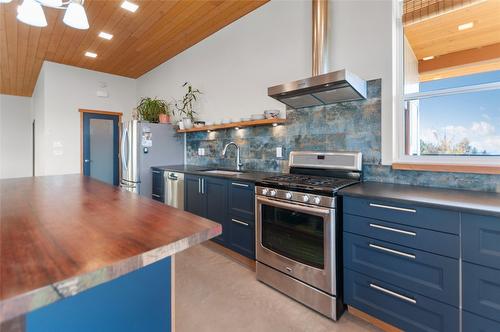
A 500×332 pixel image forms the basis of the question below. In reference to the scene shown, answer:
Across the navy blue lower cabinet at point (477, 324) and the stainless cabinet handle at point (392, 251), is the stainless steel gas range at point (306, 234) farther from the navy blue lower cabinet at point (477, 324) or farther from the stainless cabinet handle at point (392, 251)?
the navy blue lower cabinet at point (477, 324)

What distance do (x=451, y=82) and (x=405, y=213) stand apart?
1230mm

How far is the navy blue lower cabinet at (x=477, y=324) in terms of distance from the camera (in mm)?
1245

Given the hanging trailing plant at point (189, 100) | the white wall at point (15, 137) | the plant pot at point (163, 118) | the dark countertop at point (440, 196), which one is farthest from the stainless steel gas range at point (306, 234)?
the white wall at point (15, 137)

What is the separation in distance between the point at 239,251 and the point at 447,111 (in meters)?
2.24

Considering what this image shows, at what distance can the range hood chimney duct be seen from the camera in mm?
2363

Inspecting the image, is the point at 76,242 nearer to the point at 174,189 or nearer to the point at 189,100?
the point at 174,189

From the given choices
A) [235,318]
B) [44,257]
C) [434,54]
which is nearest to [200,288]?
[235,318]

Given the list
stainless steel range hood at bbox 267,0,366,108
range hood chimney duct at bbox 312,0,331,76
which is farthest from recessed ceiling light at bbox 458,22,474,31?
range hood chimney duct at bbox 312,0,331,76

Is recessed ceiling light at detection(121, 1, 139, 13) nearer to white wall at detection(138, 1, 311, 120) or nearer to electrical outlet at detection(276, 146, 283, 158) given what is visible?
white wall at detection(138, 1, 311, 120)

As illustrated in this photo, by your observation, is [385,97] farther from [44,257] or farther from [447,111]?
[44,257]

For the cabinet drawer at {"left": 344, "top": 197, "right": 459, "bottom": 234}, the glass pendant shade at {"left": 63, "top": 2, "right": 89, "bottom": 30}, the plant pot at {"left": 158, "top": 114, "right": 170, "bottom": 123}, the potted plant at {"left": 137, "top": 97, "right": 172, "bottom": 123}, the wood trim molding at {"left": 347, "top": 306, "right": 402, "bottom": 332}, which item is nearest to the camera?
the cabinet drawer at {"left": 344, "top": 197, "right": 459, "bottom": 234}

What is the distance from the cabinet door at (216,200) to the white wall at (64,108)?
3.67 metres

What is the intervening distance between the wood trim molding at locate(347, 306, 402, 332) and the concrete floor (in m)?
0.03

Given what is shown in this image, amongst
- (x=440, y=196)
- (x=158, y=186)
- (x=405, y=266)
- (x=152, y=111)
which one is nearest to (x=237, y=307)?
(x=405, y=266)
